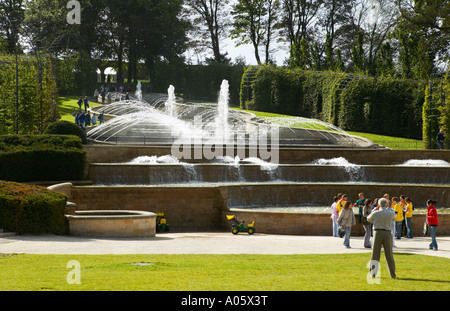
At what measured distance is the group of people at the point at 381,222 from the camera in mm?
11703

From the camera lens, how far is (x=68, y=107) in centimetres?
5744

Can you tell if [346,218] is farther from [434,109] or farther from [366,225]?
[434,109]

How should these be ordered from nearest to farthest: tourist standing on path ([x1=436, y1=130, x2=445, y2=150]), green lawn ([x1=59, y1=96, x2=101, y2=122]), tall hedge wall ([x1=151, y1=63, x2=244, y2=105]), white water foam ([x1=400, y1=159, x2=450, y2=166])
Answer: white water foam ([x1=400, y1=159, x2=450, y2=166]) < tourist standing on path ([x1=436, y1=130, x2=445, y2=150]) < green lawn ([x1=59, y1=96, x2=101, y2=122]) < tall hedge wall ([x1=151, y1=63, x2=244, y2=105])

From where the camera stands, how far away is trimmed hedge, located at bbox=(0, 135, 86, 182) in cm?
2492

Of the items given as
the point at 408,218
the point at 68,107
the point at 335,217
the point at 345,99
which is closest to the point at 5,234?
the point at 335,217

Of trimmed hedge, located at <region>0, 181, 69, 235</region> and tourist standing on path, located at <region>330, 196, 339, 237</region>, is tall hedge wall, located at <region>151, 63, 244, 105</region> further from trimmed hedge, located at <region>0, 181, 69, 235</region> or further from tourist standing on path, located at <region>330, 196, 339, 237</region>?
trimmed hedge, located at <region>0, 181, 69, 235</region>

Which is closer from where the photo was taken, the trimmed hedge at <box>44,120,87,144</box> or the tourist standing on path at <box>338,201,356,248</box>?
the tourist standing on path at <box>338,201,356,248</box>

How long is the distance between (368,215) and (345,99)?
3263 cm

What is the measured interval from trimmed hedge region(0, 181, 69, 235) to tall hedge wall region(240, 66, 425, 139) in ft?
107

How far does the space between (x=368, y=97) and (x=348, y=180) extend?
67.7 feet

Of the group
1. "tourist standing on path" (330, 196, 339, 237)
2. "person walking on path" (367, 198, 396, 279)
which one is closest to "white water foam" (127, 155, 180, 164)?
"tourist standing on path" (330, 196, 339, 237)

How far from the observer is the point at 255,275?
11.7 meters

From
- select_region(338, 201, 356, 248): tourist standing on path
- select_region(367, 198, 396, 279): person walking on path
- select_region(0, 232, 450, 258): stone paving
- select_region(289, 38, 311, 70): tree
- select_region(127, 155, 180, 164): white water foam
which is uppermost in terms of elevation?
select_region(289, 38, 311, 70): tree
